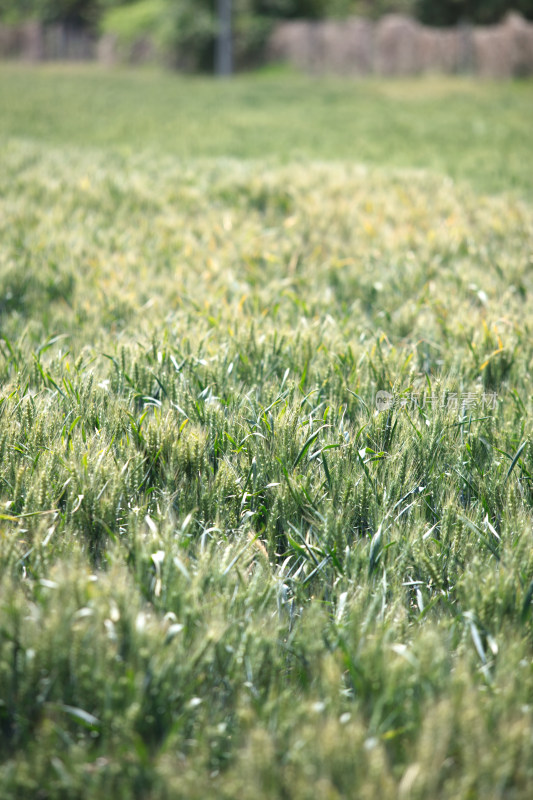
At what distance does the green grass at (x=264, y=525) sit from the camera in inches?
37.7

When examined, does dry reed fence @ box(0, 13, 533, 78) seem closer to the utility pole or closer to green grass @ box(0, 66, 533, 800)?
the utility pole

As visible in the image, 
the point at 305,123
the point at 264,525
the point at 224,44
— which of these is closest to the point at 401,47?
the point at 224,44

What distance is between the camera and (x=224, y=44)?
2584 centimetres

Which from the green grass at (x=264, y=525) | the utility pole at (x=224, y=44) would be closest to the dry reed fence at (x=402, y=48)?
the utility pole at (x=224, y=44)

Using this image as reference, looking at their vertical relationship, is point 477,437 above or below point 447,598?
above

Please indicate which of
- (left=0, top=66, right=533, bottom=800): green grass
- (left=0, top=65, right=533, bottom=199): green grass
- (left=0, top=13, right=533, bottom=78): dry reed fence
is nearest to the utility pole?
(left=0, top=13, right=533, bottom=78): dry reed fence

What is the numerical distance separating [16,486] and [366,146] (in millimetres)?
8688

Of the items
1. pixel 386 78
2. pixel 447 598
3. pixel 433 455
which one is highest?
pixel 386 78

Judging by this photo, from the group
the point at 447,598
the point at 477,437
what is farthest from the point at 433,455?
the point at 447,598

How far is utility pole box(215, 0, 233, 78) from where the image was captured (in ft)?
83.4

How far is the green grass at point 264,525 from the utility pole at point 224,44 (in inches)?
1015

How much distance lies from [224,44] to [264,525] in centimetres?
2853

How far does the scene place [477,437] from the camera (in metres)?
1.83

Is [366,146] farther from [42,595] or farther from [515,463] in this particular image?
[42,595]
